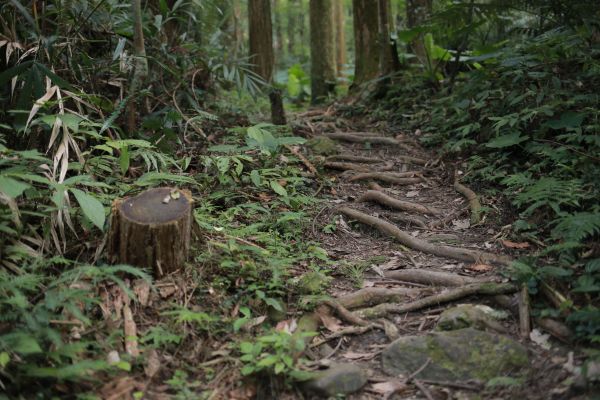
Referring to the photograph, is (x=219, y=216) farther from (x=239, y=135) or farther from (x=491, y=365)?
(x=491, y=365)

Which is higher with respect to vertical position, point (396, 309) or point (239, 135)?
point (239, 135)

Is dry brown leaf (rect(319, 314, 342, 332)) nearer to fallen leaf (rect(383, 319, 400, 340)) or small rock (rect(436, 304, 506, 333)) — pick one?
fallen leaf (rect(383, 319, 400, 340))

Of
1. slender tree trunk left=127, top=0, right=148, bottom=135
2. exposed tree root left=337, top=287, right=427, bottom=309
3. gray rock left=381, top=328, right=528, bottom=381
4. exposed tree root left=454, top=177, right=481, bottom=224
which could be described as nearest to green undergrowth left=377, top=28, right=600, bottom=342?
exposed tree root left=454, top=177, right=481, bottom=224

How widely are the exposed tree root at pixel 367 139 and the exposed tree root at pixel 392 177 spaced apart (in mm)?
834

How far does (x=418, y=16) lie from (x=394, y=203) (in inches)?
190

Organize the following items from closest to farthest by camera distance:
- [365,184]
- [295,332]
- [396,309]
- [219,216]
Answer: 1. [295,332]
2. [396,309]
3. [219,216]
4. [365,184]

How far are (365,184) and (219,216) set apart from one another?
6.21 feet

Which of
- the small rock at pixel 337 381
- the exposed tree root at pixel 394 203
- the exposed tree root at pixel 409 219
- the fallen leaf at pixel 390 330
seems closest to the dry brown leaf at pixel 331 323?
the fallen leaf at pixel 390 330

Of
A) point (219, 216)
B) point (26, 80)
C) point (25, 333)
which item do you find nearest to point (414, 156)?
point (219, 216)

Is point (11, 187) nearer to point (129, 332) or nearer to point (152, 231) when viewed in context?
point (152, 231)

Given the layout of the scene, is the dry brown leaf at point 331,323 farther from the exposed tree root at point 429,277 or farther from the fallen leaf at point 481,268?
the fallen leaf at point 481,268

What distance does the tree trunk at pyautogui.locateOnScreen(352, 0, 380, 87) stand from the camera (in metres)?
→ 8.73

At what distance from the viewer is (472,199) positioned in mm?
4887

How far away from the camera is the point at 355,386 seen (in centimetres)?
283
